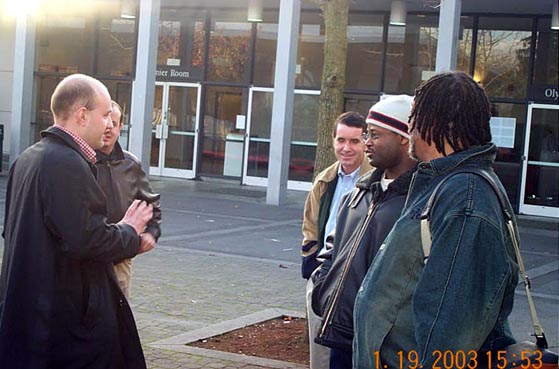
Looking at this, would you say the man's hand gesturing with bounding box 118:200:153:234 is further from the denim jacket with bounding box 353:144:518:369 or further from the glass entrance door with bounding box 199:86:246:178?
the glass entrance door with bounding box 199:86:246:178

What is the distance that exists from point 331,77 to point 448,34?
9809 mm

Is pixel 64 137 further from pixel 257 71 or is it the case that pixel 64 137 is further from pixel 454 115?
pixel 257 71

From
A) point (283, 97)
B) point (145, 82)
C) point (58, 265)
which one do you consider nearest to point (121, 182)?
point (58, 265)

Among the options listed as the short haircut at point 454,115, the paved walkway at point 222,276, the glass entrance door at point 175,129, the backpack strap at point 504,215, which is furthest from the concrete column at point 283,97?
the backpack strap at point 504,215

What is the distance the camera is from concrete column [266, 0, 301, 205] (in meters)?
18.7

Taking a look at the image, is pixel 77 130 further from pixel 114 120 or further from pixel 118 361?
pixel 114 120

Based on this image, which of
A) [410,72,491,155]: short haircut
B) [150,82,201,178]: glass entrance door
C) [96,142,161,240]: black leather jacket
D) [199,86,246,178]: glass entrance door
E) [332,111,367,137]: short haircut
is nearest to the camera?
[410,72,491,155]: short haircut

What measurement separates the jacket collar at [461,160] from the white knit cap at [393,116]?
0.92m

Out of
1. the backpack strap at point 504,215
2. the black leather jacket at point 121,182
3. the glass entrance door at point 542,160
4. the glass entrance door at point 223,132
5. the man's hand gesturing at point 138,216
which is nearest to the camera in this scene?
the backpack strap at point 504,215

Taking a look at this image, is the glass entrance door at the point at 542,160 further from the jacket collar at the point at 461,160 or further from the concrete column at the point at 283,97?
the jacket collar at the point at 461,160

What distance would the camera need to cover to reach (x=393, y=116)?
3771 mm

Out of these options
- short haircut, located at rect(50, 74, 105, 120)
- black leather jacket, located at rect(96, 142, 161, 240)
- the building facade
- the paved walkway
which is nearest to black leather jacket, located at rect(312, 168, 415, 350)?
short haircut, located at rect(50, 74, 105, 120)

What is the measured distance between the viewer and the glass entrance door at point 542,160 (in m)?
19.6

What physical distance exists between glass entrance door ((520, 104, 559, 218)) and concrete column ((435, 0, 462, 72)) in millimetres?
3267
